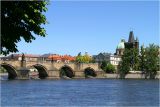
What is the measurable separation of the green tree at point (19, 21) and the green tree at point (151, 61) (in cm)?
10368

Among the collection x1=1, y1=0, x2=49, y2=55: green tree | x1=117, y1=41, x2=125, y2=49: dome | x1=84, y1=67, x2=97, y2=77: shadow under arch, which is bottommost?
x1=1, y1=0, x2=49, y2=55: green tree

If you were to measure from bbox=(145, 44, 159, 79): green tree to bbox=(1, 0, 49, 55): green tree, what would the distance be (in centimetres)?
10368

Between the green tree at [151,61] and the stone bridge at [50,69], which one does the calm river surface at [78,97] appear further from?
the green tree at [151,61]

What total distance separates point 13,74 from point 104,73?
30.5m

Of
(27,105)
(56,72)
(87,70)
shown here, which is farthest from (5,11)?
(87,70)

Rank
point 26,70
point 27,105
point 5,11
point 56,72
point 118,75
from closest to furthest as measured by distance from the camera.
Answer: point 5,11, point 27,105, point 26,70, point 56,72, point 118,75

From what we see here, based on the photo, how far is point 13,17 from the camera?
30.4 ft

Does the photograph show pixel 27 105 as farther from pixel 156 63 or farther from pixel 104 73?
pixel 104 73

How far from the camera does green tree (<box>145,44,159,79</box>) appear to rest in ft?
369

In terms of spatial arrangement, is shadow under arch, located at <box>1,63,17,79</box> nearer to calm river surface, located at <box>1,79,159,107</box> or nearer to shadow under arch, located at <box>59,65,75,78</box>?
shadow under arch, located at <box>59,65,75,78</box>

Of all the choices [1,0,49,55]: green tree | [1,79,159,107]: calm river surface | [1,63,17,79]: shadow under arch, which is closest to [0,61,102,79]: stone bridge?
[1,63,17,79]: shadow under arch

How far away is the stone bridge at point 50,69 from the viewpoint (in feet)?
323

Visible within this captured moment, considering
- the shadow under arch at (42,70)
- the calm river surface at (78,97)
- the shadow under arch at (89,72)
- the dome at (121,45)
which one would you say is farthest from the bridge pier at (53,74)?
the dome at (121,45)

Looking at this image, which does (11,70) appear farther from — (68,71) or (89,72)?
(89,72)
